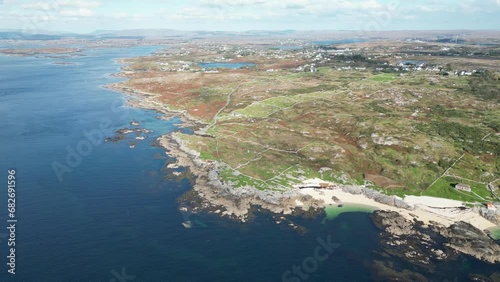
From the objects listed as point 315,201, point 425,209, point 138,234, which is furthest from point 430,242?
point 138,234

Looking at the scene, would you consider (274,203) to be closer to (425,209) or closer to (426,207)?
(425,209)

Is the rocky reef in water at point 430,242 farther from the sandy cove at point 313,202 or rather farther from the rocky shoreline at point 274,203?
the sandy cove at point 313,202

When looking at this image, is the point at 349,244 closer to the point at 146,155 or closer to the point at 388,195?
the point at 388,195

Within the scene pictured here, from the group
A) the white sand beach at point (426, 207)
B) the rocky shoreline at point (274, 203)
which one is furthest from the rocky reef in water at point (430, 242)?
the white sand beach at point (426, 207)

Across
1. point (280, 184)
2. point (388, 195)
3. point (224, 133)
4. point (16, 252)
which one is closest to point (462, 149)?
point (388, 195)

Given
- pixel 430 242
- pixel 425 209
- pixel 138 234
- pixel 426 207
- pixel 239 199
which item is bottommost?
pixel 430 242

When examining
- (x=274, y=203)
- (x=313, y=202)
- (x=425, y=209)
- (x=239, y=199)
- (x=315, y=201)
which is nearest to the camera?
(x=425, y=209)

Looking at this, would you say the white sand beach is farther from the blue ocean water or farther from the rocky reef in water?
the blue ocean water

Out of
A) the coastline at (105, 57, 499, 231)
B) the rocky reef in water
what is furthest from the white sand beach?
the rocky reef in water
